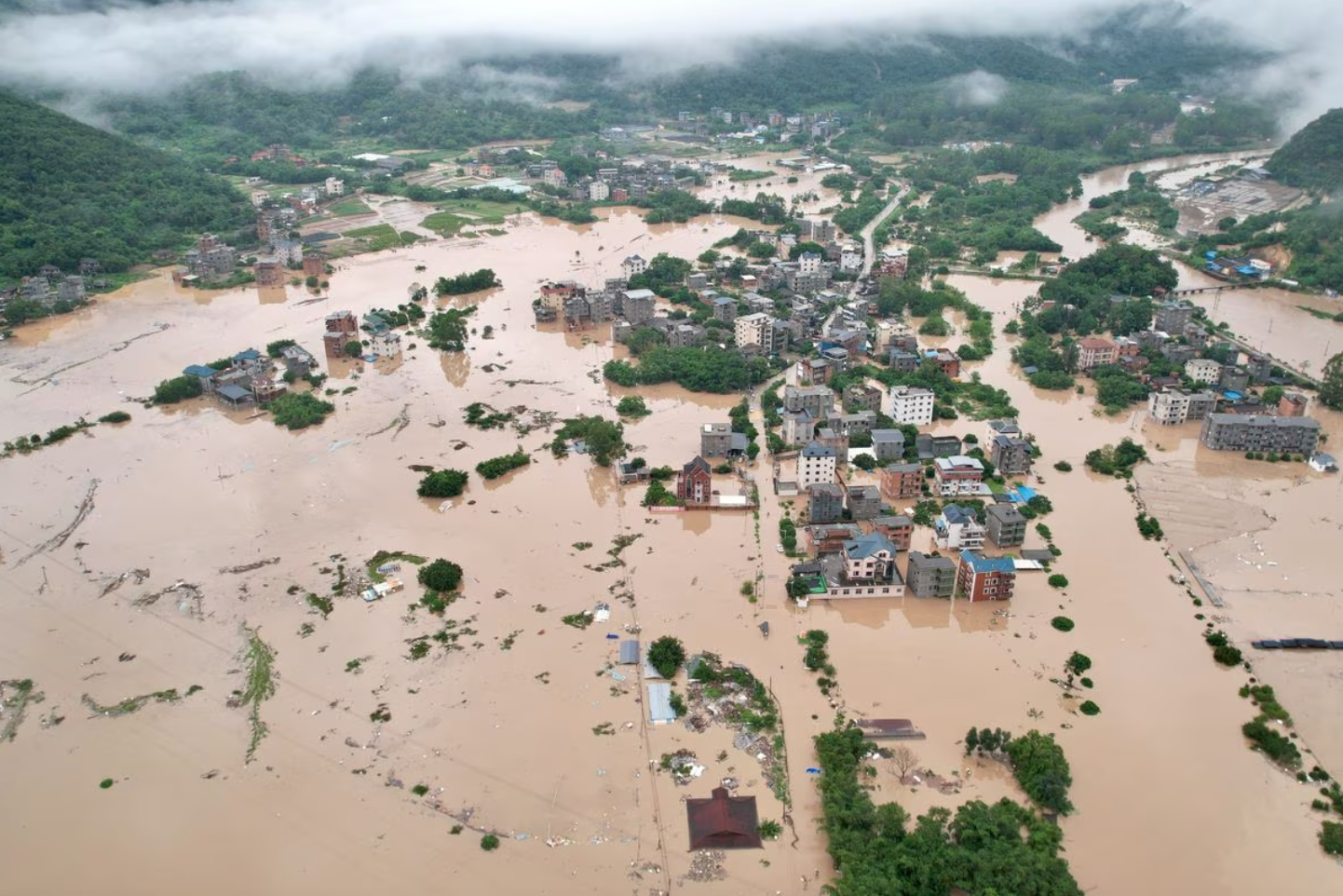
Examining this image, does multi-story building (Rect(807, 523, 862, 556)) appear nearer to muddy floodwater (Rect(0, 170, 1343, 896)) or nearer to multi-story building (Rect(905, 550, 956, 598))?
muddy floodwater (Rect(0, 170, 1343, 896))

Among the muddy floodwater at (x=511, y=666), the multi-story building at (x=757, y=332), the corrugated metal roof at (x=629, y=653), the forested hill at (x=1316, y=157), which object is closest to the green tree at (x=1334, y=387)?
the muddy floodwater at (x=511, y=666)

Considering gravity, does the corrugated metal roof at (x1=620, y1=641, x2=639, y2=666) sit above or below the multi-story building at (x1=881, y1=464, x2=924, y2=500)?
below

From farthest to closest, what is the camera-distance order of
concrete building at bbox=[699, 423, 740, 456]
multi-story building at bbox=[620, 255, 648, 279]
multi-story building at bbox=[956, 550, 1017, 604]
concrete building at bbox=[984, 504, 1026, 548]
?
multi-story building at bbox=[620, 255, 648, 279] → concrete building at bbox=[699, 423, 740, 456] → concrete building at bbox=[984, 504, 1026, 548] → multi-story building at bbox=[956, 550, 1017, 604]

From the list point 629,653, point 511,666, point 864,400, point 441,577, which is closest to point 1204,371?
point 864,400

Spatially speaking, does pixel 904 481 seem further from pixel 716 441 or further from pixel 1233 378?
pixel 1233 378

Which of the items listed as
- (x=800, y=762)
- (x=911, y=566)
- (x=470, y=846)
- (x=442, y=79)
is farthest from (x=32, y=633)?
(x=442, y=79)

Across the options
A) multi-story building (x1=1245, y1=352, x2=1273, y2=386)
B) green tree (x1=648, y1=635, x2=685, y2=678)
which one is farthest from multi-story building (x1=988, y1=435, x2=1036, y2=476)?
green tree (x1=648, y1=635, x2=685, y2=678)

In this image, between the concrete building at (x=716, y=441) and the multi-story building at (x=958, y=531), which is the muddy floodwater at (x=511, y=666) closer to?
the multi-story building at (x=958, y=531)
